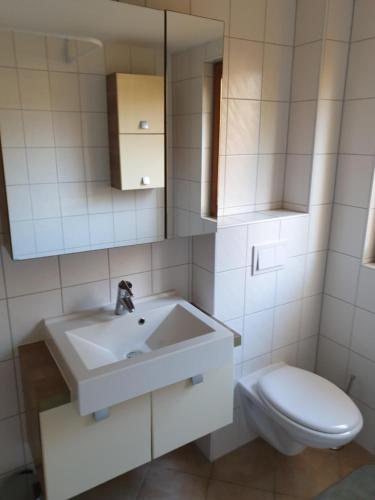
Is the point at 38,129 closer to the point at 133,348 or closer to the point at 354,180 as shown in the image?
the point at 133,348

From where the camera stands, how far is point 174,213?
5.57 feet

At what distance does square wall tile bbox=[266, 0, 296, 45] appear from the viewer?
179cm

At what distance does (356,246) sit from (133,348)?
3.83 ft

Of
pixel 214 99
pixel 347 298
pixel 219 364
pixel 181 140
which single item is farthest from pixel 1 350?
pixel 347 298

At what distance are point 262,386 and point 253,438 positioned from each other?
506 millimetres

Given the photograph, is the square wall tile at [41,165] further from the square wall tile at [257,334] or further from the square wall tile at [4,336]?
the square wall tile at [257,334]

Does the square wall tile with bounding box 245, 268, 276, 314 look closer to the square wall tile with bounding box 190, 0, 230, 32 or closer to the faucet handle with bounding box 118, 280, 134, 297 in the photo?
the faucet handle with bounding box 118, 280, 134, 297

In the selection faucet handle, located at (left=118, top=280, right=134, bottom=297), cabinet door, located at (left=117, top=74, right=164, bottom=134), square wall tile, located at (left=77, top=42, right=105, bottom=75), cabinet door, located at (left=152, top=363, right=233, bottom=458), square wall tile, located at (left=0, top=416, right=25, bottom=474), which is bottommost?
square wall tile, located at (left=0, top=416, right=25, bottom=474)

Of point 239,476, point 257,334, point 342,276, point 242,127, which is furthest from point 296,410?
point 242,127

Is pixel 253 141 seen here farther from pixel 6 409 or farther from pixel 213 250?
pixel 6 409

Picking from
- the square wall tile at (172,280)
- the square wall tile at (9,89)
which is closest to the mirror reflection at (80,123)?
the square wall tile at (9,89)

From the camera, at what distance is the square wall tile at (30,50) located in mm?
1241

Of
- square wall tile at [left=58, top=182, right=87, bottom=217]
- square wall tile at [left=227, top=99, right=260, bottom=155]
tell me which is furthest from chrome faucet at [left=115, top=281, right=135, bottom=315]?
square wall tile at [left=227, top=99, right=260, bottom=155]

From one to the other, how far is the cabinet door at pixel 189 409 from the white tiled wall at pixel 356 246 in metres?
0.80
